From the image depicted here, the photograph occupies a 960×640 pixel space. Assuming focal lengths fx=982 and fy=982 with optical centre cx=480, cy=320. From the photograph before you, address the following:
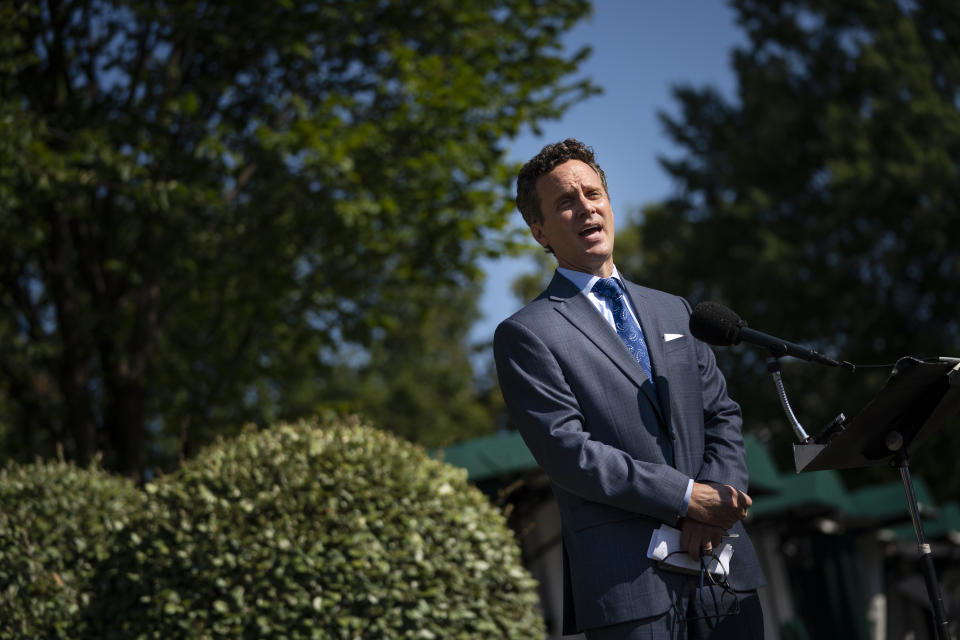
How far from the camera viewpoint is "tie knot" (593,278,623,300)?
336 cm

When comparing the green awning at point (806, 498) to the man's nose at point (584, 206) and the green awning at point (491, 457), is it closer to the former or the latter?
the green awning at point (491, 457)

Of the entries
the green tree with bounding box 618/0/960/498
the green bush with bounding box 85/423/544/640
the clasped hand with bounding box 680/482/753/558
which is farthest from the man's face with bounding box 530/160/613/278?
the green tree with bounding box 618/0/960/498

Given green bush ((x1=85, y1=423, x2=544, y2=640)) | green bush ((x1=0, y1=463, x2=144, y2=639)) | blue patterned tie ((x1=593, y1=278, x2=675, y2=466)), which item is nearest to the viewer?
blue patterned tie ((x1=593, y1=278, x2=675, y2=466))

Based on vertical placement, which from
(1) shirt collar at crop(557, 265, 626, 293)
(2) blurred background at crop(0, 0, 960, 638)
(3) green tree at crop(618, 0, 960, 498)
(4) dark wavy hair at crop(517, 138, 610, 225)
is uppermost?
(3) green tree at crop(618, 0, 960, 498)

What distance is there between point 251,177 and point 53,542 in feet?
19.3

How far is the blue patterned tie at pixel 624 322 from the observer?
10.7 ft

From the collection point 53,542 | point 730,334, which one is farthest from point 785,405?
point 53,542

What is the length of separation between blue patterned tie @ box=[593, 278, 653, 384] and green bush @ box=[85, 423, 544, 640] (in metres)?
2.78

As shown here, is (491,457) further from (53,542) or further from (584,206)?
(584,206)

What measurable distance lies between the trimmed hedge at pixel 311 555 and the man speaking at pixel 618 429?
8.51 ft

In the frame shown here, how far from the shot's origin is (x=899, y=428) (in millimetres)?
3119

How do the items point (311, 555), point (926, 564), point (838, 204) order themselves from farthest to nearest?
point (838, 204)
point (311, 555)
point (926, 564)

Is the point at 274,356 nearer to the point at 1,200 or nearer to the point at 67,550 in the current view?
the point at 1,200

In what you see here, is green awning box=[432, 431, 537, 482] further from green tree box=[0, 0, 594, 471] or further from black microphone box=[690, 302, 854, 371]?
black microphone box=[690, 302, 854, 371]
